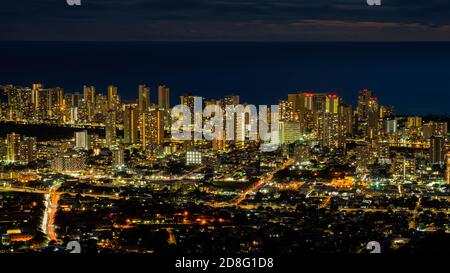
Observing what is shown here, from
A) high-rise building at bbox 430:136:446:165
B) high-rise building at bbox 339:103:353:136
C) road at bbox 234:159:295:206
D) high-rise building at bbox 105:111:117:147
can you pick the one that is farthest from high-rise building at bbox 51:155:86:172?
high-rise building at bbox 430:136:446:165

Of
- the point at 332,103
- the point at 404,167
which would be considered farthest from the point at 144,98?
the point at 404,167

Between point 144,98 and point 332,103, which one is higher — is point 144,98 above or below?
above

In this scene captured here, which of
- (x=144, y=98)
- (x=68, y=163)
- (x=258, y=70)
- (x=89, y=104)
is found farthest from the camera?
(x=258, y=70)

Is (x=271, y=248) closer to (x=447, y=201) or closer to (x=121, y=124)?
(x=447, y=201)

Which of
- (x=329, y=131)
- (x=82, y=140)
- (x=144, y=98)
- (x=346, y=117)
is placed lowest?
(x=82, y=140)

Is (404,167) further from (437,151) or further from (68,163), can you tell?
(68,163)

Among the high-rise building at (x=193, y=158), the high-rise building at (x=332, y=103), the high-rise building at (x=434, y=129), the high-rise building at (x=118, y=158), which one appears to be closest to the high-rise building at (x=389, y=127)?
the high-rise building at (x=434, y=129)

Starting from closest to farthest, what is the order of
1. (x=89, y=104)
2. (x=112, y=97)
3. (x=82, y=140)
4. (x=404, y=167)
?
(x=404, y=167) < (x=82, y=140) < (x=112, y=97) < (x=89, y=104)

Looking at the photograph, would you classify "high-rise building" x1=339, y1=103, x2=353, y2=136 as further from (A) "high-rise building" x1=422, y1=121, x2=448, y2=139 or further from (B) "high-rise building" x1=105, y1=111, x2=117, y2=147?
(B) "high-rise building" x1=105, y1=111, x2=117, y2=147
